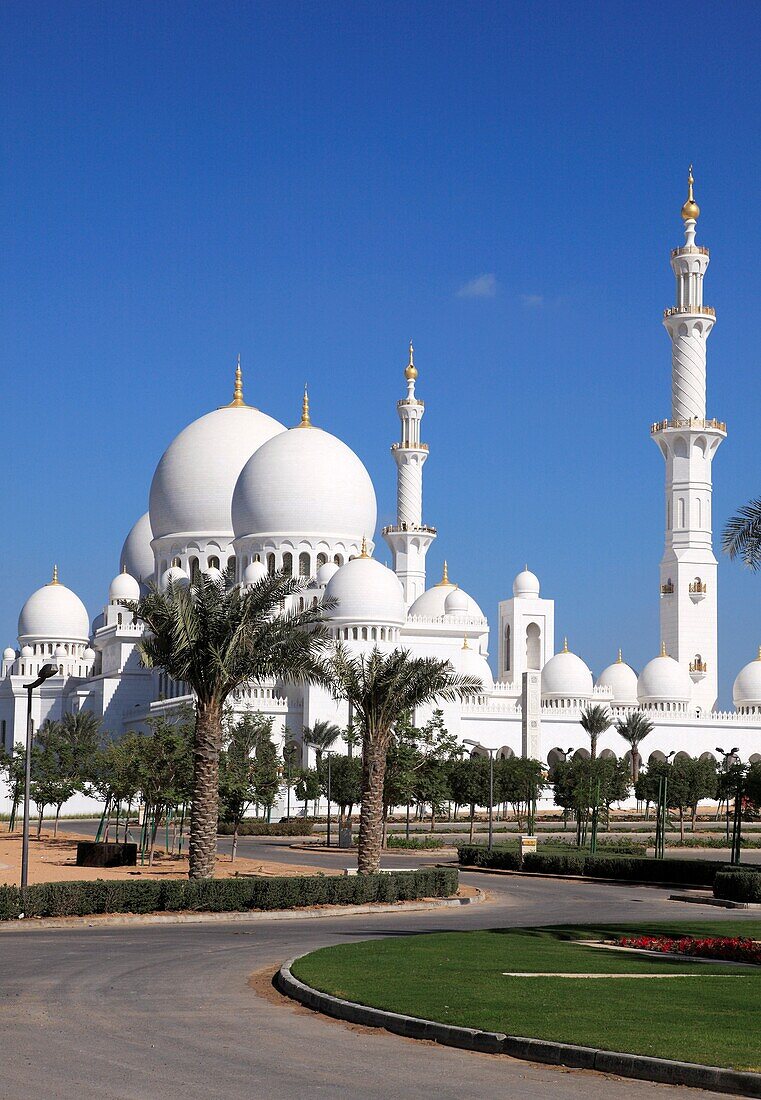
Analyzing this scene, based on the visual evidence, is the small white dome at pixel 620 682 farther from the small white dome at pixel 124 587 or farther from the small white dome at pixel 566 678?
the small white dome at pixel 124 587

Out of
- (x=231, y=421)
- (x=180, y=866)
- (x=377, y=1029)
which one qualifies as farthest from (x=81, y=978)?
(x=231, y=421)

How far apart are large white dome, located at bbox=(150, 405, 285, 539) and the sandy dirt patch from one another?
3805cm

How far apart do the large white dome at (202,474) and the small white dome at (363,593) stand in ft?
44.0

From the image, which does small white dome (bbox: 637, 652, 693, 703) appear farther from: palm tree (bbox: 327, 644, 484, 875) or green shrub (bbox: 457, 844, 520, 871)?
palm tree (bbox: 327, 644, 484, 875)

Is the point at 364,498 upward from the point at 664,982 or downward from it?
upward

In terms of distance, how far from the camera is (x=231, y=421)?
8325cm

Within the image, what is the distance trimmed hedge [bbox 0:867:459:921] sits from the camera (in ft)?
74.7

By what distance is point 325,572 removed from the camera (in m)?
73.7

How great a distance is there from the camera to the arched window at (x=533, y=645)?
89.9 metres

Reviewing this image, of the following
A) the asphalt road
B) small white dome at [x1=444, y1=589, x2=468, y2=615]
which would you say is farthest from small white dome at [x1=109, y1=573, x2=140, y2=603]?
the asphalt road

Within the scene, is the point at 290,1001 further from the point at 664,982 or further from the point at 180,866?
the point at 180,866

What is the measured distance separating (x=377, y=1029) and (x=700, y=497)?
69.4 m

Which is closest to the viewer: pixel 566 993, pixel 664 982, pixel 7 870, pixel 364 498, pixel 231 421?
pixel 566 993

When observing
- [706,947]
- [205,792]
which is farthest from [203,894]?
[706,947]
